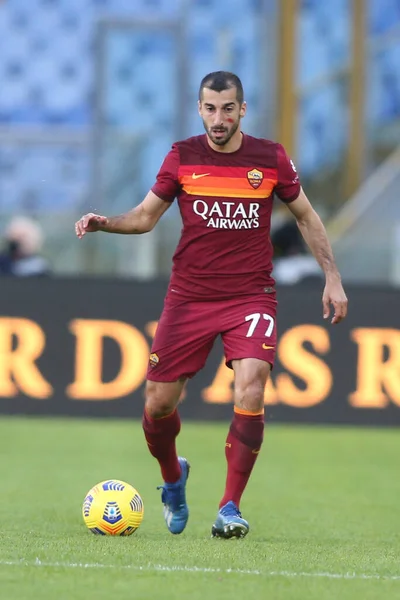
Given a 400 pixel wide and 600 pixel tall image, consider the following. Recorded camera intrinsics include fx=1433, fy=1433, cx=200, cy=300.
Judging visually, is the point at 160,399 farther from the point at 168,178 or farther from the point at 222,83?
the point at 222,83

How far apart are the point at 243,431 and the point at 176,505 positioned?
20.7 inches

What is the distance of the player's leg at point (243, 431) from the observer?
666 cm

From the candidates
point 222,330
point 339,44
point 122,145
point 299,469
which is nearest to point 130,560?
point 222,330

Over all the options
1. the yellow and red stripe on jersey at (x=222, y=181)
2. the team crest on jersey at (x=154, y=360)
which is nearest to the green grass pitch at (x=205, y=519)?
the team crest on jersey at (x=154, y=360)

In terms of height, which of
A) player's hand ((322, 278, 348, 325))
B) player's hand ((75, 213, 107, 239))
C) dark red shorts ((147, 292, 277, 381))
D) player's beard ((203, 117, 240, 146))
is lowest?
dark red shorts ((147, 292, 277, 381))

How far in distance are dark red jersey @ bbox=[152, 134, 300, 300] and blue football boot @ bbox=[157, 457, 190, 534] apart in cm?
93

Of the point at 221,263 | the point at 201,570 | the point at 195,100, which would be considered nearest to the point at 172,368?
the point at 221,263

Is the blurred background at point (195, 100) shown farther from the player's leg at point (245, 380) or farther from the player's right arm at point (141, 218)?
the player's leg at point (245, 380)

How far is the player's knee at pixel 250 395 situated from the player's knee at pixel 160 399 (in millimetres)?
351

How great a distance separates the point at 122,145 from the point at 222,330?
10.3 meters

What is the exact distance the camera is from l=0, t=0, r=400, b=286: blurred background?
55.7 feet

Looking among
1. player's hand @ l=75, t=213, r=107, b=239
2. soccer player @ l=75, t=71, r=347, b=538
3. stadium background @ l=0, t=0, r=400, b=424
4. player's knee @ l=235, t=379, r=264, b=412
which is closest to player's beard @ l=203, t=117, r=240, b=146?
soccer player @ l=75, t=71, r=347, b=538

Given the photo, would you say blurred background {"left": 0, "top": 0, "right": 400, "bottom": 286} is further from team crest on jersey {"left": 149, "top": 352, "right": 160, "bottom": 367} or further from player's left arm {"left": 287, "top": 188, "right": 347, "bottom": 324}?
team crest on jersey {"left": 149, "top": 352, "right": 160, "bottom": 367}

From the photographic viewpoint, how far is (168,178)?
6.86m
